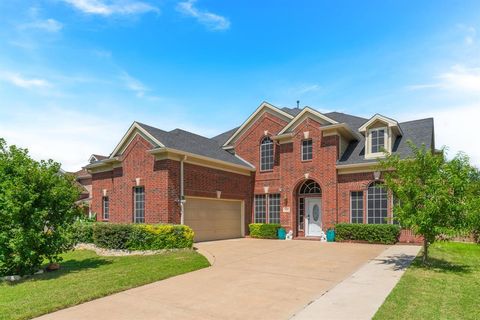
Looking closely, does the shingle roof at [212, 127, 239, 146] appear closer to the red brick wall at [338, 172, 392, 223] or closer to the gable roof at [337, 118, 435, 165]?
the gable roof at [337, 118, 435, 165]

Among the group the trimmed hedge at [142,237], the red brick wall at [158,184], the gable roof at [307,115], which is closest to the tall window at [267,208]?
the red brick wall at [158,184]

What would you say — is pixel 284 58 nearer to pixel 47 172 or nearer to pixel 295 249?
pixel 295 249

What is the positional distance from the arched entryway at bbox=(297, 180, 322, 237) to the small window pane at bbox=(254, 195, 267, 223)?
2.17m

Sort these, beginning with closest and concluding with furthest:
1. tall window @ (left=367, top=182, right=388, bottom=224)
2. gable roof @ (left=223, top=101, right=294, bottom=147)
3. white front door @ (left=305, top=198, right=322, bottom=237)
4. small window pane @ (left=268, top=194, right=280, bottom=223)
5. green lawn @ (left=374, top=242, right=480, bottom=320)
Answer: green lawn @ (left=374, top=242, right=480, bottom=320), tall window @ (left=367, top=182, right=388, bottom=224), white front door @ (left=305, top=198, right=322, bottom=237), small window pane @ (left=268, top=194, right=280, bottom=223), gable roof @ (left=223, top=101, right=294, bottom=147)

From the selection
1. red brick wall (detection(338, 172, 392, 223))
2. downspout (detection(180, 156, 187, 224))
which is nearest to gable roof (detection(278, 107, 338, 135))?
red brick wall (detection(338, 172, 392, 223))

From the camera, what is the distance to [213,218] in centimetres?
1955

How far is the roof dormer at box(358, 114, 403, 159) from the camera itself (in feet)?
60.4

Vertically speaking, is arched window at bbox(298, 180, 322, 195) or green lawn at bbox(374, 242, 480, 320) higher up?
arched window at bbox(298, 180, 322, 195)

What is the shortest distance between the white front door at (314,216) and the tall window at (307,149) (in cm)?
253

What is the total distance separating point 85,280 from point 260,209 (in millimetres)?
13890

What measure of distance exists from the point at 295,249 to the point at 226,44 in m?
9.87

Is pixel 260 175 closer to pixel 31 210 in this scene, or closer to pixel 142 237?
pixel 142 237

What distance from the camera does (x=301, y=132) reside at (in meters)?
20.2

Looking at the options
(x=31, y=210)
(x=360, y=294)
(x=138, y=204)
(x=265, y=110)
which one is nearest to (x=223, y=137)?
(x=265, y=110)
